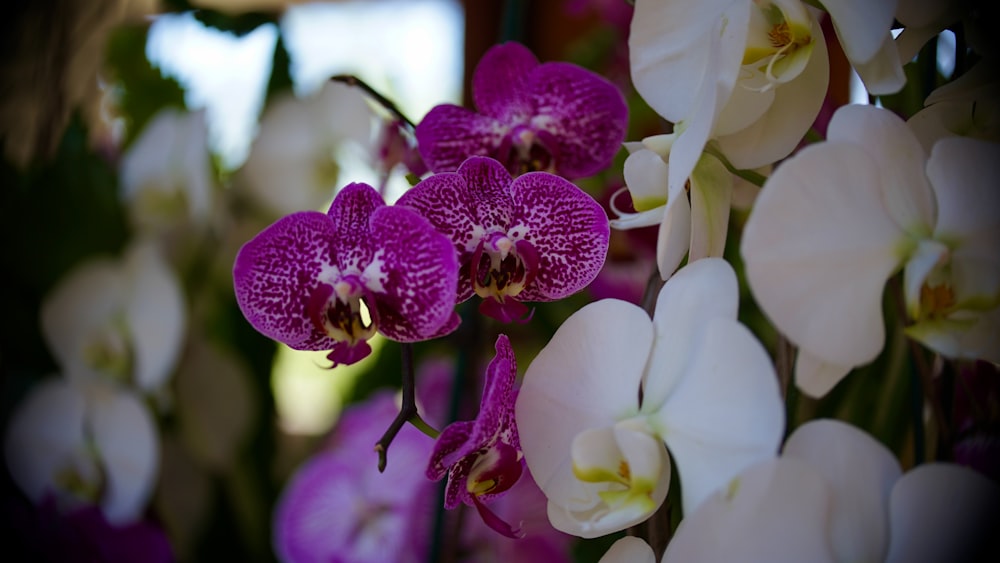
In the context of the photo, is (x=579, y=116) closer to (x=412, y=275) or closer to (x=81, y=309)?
(x=412, y=275)

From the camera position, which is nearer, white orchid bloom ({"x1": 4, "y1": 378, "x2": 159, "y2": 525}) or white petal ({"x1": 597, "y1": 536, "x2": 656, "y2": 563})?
white petal ({"x1": 597, "y1": 536, "x2": 656, "y2": 563})

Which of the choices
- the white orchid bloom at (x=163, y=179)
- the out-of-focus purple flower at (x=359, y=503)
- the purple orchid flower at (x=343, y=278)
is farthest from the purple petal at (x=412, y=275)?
the white orchid bloom at (x=163, y=179)

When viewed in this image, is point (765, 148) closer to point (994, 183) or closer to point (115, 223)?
point (994, 183)

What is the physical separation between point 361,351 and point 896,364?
20cm

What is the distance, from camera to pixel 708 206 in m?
0.21

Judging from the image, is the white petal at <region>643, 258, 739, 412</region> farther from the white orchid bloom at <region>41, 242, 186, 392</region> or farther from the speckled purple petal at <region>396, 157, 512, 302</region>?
the white orchid bloom at <region>41, 242, 186, 392</region>

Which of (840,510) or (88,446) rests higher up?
(840,510)

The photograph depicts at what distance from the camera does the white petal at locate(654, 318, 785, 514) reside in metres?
0.17

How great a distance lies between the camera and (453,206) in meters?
0.21

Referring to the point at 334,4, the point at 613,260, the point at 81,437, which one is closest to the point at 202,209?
the point at 81,437

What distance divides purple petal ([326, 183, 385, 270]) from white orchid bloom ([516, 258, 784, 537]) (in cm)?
6

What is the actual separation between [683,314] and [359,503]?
0.32m

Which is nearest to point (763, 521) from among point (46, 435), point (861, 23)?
point (861, 23)

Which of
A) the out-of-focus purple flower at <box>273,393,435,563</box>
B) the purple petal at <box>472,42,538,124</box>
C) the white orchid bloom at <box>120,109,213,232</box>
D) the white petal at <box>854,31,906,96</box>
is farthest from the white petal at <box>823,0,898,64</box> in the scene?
the white orchid bloom at <box>120,109,213,232</box>
